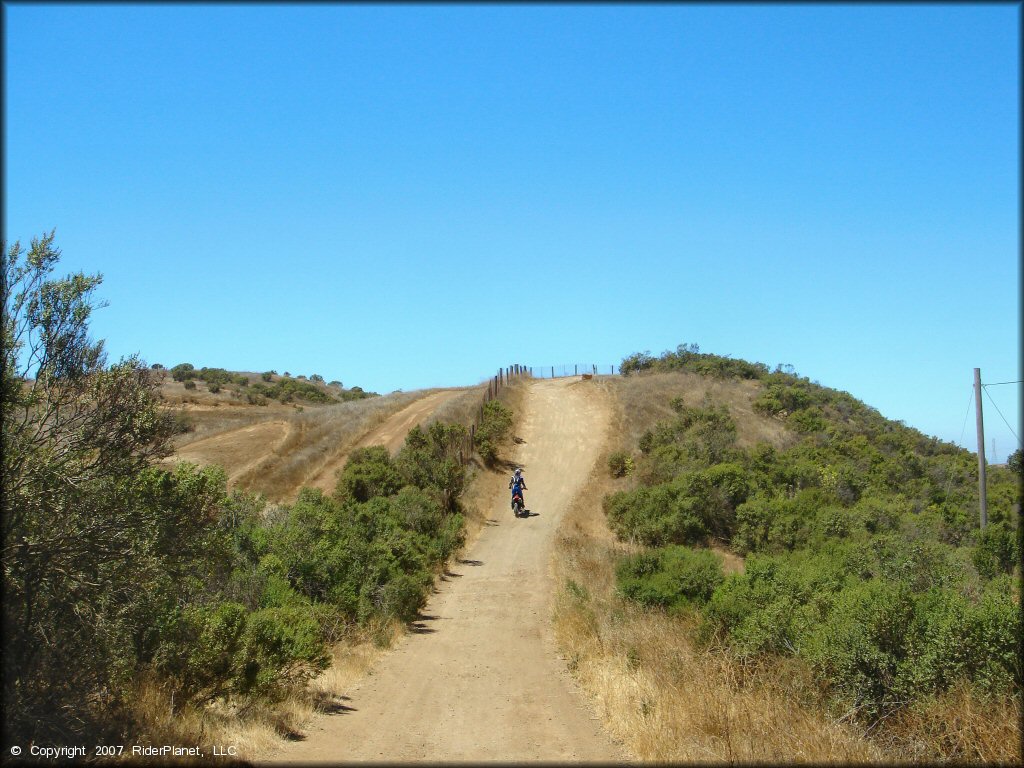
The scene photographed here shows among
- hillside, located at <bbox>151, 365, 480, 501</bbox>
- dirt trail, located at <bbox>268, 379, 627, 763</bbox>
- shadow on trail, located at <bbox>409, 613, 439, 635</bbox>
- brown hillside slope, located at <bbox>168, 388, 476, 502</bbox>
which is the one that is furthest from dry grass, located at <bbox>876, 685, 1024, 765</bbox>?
brown hillside slope, located at <bbox>168, 388, 476, 502</bbox>

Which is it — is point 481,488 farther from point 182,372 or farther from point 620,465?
point 182,372

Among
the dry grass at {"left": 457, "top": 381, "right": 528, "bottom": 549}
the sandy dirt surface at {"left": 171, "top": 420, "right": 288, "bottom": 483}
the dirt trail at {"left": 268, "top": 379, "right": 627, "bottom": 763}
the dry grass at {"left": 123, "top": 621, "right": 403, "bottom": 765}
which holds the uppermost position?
the sandy dirt surface at {"left": 171, "top": 420, "right": 288, "bottom": 483}

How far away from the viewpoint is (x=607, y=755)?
855 cm

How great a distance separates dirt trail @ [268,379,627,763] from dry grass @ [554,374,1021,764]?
1.68 feet

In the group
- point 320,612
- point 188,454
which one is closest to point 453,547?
point 320,612

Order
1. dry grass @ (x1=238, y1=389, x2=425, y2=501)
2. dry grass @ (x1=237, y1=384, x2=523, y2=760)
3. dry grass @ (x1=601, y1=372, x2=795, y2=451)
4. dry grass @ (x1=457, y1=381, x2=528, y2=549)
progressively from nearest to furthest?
1. dry grass @ (x1=237, y1=384, x2=523, y2=760)
2. dry grass @ (x1=457, y1=381, x2=528, y2=549)
3. dry grass @ (x1=238, y1=389, x2=425, y2=501)
4. dry grass @ (x1=601, y1=372, x2=795, y2=451)

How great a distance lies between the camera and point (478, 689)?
11711mm

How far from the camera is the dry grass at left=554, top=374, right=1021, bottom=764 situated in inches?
301

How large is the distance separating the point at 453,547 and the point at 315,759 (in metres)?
15.5

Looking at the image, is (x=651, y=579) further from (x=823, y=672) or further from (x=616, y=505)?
(x=616, y=505)

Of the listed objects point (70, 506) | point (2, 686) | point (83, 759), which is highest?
point (70, 506)

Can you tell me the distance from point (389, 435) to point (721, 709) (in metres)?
31.7

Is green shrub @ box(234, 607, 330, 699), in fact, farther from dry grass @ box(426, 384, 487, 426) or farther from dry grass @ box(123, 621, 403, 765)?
dry grass @ box(426, 384, 487, 426)

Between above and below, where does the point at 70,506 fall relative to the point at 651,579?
above
